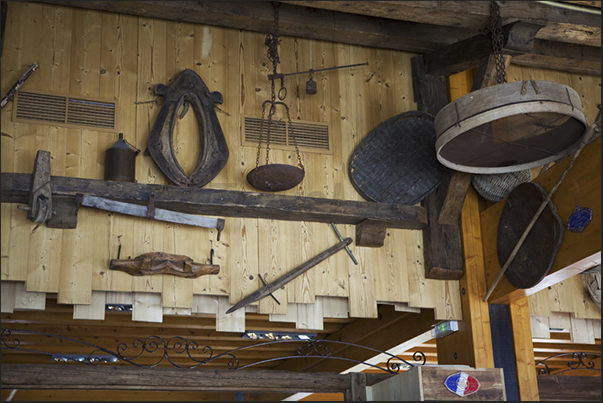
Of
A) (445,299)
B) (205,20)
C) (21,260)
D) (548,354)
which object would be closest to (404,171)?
(445,299)

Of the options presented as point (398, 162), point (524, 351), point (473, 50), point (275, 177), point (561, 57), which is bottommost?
point (524, 351)

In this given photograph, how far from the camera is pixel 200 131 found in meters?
5.77

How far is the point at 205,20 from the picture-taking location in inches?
237

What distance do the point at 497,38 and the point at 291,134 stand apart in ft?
5.73

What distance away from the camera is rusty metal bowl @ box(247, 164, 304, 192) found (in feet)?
17.9

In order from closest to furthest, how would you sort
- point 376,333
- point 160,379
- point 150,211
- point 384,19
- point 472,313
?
point 150,211
point 160,379
point 472,313
point 384,19
point 376,333

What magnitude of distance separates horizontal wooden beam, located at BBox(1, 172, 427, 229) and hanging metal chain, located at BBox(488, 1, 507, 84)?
4.01 ft

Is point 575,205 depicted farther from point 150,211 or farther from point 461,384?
point 150,211

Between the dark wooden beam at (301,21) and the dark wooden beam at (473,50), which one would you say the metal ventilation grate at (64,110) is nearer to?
the dark wooden beam at (301,21)

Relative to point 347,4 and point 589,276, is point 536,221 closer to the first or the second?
point 589,276

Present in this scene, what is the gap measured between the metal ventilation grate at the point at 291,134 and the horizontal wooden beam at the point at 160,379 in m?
A: 1.79

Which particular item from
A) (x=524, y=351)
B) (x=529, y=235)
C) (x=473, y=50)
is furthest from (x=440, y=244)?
(x=473, y=50)

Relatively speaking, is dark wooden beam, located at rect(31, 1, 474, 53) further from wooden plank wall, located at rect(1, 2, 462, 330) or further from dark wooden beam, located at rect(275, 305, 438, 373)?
dark wooden beam, located at rect(275, 305, 438, 373)

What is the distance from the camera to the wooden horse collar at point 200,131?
5527 mm
